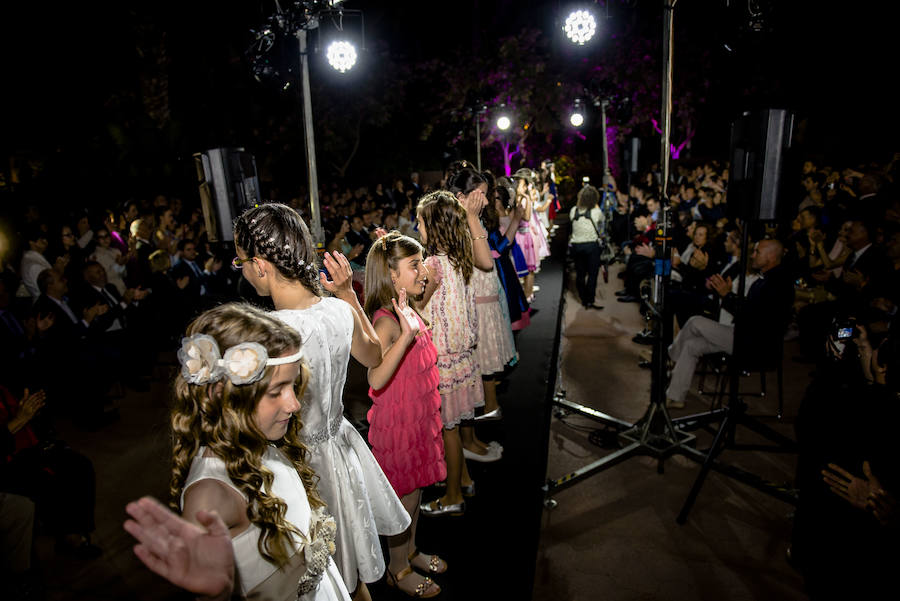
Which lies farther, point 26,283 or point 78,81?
point 78,81

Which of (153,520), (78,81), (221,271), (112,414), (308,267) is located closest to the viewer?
(153,520)

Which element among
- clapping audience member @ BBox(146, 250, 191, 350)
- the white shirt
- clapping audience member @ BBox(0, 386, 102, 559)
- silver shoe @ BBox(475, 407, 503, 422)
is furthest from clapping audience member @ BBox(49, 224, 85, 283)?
silver shoe @ BBox(475, 407, 503, 422)

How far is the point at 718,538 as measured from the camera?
10.2 ft

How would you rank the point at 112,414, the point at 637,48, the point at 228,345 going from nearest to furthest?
the point at 228,345 → the point at 112,414 → the point at 637,48

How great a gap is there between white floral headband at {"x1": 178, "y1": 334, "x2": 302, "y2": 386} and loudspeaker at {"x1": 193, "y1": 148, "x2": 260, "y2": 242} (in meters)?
2.46

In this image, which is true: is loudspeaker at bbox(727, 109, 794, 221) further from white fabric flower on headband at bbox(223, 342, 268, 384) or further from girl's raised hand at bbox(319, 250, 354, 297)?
white fabric flower on headband at bbox(223, 342, 268, 384)

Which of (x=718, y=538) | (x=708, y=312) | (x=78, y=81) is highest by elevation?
(x=78, y=81)

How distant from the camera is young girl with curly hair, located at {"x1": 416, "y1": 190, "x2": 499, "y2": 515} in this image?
2.89 metres

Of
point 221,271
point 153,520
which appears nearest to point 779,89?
point 221,271

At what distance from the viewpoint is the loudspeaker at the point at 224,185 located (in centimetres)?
349

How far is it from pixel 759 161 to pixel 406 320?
2.17 metres

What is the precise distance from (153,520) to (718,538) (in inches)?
122

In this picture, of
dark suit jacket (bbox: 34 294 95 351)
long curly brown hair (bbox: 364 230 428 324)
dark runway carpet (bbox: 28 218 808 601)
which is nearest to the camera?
long curly brown hair (bbox: 364 230 428 324)

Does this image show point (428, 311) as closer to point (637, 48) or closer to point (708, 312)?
point (708, 312)
